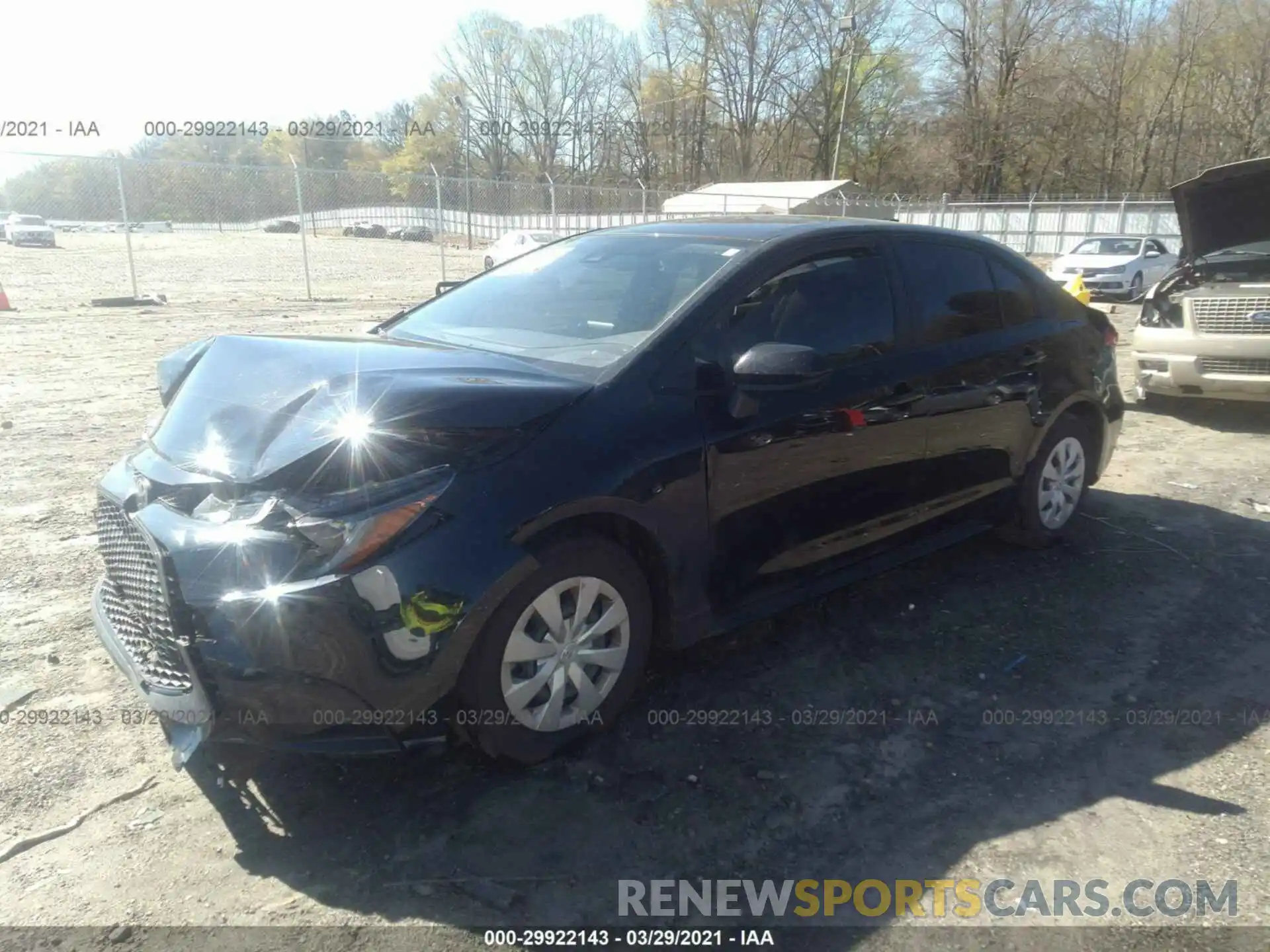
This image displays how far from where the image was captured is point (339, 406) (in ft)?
8.43

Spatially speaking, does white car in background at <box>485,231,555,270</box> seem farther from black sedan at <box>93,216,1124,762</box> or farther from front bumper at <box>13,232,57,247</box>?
black sedan at <box>93,216,1124,762</box>

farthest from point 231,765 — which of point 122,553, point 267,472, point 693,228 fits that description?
point 693,228

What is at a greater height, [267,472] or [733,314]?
[733,314]

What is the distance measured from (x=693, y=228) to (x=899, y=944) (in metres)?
2.79

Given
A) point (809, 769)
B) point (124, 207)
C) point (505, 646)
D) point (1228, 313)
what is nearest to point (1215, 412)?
point (1228, 313)

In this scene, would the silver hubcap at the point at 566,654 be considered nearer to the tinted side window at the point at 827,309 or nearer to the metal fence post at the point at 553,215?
the tinted side window at the point at 827,309

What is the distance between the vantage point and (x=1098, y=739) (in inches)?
122

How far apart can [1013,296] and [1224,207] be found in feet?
14.4

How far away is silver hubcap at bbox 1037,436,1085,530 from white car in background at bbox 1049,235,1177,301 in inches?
623

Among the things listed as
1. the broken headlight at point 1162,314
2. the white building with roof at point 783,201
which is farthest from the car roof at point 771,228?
the white building with roof at point 783,201

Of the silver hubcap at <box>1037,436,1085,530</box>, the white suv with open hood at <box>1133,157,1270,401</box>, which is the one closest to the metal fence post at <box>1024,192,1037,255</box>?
the white suv with open hood at <box>1133,157,1270,401</box>

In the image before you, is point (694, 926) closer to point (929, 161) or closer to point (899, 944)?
point (899, 944)

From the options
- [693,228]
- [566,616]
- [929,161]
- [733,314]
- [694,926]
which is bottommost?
[694,926]

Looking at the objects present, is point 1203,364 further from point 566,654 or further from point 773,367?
point 566,654
